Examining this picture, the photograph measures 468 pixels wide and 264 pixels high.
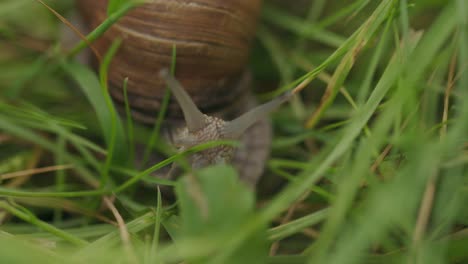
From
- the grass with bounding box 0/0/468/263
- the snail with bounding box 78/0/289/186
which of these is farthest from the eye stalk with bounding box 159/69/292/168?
the grass with bounding box 0/0/468/263

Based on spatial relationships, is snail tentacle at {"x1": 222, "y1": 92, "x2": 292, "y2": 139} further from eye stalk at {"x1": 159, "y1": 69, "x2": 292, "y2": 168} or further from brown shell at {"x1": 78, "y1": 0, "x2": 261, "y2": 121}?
brown shell at {"x1": 78, "y1": 0, "x2": 261, "y2": 121}

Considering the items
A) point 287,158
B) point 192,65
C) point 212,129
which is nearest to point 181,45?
point 192,65

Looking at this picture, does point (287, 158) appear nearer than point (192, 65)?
No

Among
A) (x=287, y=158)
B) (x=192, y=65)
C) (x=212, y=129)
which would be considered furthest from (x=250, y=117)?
(x=287, y=158)

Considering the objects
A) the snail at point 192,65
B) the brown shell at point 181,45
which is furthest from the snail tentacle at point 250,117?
the brown shell at point 181,45

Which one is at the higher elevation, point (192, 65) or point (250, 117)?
point (192, 65)

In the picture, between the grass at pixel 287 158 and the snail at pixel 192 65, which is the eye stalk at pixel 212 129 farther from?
the grass at pixel 287 158

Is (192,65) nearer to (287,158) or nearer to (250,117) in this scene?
(250,117)
